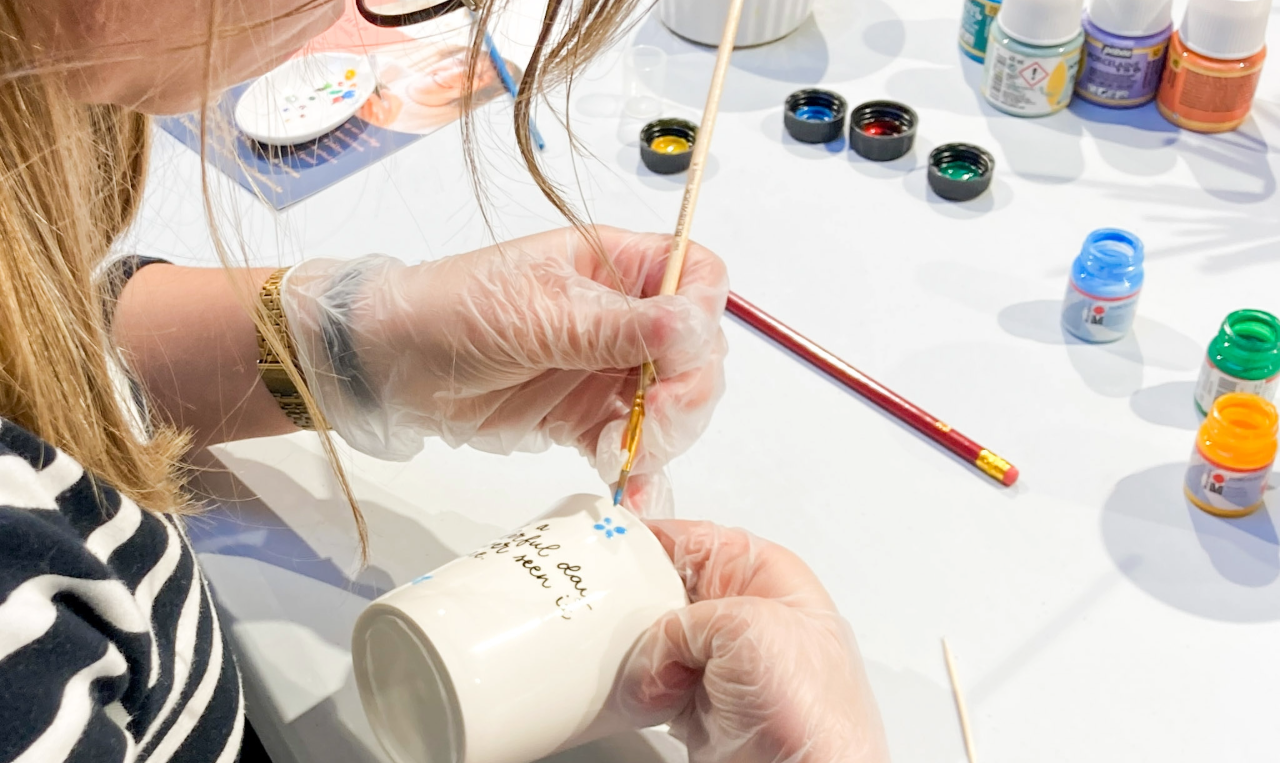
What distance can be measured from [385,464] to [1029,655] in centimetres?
48

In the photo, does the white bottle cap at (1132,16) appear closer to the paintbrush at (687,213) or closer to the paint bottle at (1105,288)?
the paint bottle at (1105,288)

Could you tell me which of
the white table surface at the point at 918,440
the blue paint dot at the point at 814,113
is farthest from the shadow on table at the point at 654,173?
the blue paint dot at the point at 814,113

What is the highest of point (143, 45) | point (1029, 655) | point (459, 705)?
point (143, 45)

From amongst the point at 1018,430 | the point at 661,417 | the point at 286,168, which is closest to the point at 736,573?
the point at 661,417

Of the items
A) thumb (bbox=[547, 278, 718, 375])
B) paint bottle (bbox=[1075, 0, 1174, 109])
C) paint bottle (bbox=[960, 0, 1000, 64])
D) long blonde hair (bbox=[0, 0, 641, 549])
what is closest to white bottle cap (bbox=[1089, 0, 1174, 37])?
paint bottle (bbox=[1075, 0, 1174, 109])

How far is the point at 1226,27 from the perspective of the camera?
94 centimetres

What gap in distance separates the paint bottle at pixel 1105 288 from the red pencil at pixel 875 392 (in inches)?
6.4

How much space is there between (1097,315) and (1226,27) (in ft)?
1.04

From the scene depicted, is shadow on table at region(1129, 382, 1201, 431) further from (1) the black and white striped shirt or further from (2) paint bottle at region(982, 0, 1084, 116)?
(1) the black and white striped shirt

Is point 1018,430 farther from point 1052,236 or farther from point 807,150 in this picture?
point 807,150

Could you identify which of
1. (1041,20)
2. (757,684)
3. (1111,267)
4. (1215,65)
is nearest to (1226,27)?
(1215,65)

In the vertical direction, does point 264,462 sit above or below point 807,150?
below

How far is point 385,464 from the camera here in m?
0.82

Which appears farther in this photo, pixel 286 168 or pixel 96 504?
pixel 286 168
